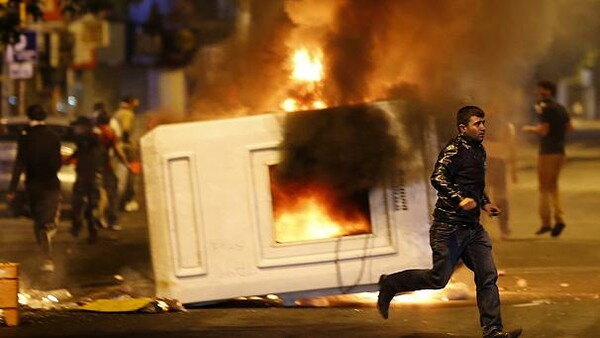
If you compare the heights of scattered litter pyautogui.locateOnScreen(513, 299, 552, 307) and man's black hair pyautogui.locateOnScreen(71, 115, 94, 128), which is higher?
man's black hair pyautogui.locateOnScreen(71, 115, 94, 128)

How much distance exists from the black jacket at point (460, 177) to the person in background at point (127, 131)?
9.60 m

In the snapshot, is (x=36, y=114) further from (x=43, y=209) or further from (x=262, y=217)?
(x=262, y=217)

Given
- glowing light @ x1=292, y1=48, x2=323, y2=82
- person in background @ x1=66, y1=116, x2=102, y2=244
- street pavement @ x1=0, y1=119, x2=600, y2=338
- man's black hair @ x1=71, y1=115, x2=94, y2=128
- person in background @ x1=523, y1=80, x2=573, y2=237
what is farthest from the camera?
man's black hair @ x1=71, y1=115, x2=94, y2=128

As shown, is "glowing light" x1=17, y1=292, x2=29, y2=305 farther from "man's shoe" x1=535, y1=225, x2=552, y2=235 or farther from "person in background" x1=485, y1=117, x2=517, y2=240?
"man's shoe" x1=535, y1=225, x2=552, y2=235

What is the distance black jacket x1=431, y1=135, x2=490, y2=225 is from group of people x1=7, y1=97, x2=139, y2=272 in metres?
5.40

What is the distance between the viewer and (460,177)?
7.27 metres

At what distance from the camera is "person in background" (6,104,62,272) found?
11.7 m

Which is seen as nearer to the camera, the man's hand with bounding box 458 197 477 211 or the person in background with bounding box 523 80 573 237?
the man's hand with bounding box 458 197 477 211

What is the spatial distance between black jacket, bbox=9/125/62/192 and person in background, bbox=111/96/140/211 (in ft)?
14.5

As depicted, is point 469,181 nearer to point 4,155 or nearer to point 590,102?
point 4,155

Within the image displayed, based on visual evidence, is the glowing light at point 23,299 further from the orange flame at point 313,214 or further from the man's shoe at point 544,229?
the man's shoe at point 544,229

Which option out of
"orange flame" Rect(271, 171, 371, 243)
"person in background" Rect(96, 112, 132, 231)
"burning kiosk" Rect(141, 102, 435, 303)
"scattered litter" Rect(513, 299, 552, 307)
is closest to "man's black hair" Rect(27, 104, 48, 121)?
"person in background" Rect(96, 112, 132, 231)

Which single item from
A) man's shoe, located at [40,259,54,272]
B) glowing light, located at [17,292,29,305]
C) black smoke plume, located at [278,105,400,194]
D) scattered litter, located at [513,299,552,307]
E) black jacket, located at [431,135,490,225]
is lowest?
scattered litter, located at [513,299,552,307]

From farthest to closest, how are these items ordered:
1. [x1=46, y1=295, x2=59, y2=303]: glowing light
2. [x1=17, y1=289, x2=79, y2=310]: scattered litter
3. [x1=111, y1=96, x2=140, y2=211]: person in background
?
1. [x1=111, y1=96, x2=140, y2=211]: person in background
2. [x1=46, y1=295, x2=59, y2=303]: glowing light
3. [x1=17, y1=289, x2=79, y2=310]: scattered litter
